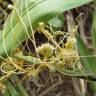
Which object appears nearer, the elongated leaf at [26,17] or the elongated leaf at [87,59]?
the elongated leaf at [26,17]

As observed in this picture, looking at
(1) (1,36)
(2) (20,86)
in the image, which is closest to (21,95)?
(2) (20,86)

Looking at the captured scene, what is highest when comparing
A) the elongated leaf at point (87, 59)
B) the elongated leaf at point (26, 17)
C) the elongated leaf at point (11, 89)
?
the elongated leaf at point (26, 17)

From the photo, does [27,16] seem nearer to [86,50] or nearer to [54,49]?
[54,49]

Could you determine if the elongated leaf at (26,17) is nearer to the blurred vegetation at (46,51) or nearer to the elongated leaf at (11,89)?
the blurred vegetation at (46,51)

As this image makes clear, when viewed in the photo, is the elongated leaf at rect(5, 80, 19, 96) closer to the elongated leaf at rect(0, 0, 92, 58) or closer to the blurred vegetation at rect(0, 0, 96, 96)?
the blurred vegetation at rect(0, 0, 96, 96)

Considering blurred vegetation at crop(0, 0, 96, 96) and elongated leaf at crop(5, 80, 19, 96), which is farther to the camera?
elongated leaf at crop(5, 80, 19, 96)

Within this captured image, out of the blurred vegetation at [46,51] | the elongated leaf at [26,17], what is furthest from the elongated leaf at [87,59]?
the elongated leaf at [26,17]

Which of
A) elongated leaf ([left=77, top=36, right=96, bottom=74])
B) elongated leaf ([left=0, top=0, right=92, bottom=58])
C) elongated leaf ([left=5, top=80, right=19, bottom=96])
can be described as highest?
elongated leaf ([left=0, top=0, right=92, bottom=58])

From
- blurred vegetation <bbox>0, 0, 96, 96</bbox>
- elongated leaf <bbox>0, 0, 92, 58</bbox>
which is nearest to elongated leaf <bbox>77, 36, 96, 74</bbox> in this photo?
blurred vegetation <bbox>0, 0, 96, 96</bbox>

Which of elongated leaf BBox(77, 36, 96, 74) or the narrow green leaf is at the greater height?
elongated leaf BBox(77, 36, 96, 74)

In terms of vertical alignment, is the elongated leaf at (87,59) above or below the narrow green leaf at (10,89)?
above
